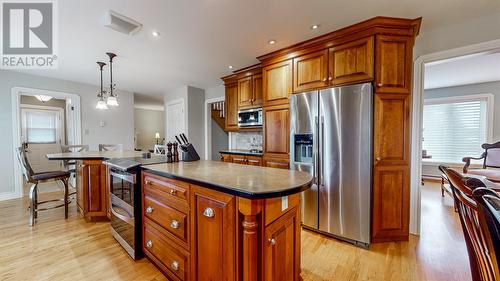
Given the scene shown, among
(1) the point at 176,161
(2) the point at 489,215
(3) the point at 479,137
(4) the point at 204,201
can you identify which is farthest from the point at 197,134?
(3) the point at 479,137

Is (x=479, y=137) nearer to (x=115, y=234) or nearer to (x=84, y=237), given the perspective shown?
(x=115, y=234)

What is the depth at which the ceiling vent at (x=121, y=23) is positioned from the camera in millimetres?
1950

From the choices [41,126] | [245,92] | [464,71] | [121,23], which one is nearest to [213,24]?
[121,23]

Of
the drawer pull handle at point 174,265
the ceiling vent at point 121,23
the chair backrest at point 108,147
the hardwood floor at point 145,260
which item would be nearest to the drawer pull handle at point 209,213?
the drawer pull handle at point 174,265

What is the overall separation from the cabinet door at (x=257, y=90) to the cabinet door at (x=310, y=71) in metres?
0.94

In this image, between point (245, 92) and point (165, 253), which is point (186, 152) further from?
point (245, 92)

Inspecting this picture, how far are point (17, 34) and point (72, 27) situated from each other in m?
0.77

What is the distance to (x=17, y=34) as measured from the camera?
2.34m

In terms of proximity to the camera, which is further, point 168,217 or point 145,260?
point 145,260

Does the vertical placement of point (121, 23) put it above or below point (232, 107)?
above

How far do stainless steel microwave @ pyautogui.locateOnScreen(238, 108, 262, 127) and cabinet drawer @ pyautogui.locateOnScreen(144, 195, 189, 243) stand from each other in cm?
223

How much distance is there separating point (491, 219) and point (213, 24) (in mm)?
2434

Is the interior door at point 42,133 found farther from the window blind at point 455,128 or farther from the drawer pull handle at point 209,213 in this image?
the window blind at point 455,128

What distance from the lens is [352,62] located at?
2.19 meters
